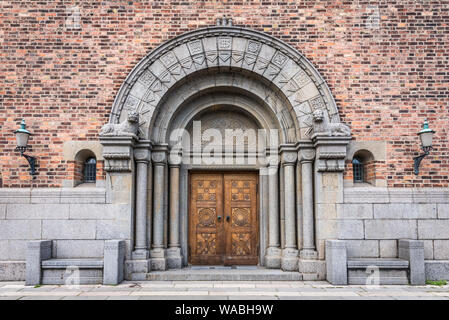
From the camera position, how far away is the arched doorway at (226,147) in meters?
7.64

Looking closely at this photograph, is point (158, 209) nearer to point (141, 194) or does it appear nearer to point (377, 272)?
point (141, 194)

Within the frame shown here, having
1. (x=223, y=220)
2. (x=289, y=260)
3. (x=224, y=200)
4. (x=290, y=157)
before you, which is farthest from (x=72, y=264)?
(x=290, y=157)

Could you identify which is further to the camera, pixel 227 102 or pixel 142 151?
pixel 227 102

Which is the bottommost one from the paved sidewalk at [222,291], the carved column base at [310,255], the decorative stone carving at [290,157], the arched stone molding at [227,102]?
the paved sidewalk at [222,291]

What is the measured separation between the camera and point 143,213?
Answer: 7609mm

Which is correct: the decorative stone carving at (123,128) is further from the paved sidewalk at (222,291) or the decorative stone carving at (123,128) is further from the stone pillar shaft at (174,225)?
the paved sidewalk at (222,291)

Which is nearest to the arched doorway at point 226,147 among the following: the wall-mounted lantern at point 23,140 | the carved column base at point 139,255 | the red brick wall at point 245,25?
the carved column base at point 139,255

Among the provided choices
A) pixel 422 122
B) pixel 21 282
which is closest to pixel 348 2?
pixel 422 122

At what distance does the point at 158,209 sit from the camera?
25.7ft

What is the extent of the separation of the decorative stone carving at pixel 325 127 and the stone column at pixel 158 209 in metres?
3.24

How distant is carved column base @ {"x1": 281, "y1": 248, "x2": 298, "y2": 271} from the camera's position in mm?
7609

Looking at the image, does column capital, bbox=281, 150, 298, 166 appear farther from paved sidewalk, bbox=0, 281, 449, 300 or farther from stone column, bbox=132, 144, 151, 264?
stone column, bbox=132, 144, 151, 264

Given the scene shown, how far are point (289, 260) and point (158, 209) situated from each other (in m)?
2.95

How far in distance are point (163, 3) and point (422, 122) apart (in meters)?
6.11
